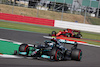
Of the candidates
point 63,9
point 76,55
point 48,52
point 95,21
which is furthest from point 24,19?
point 48,52

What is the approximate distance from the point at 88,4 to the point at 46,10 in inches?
328

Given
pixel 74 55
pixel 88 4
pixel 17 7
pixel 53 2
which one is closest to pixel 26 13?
pixel 17 7

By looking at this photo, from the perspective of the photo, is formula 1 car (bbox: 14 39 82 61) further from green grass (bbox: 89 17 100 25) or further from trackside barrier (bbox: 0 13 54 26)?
green grass (bbox: 89 17 100 25)

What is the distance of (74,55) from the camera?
9422 millimetres

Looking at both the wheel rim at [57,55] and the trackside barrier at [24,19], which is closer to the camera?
the wheel rim at [57,55]

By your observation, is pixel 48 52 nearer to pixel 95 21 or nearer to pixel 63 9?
pixel 95 21

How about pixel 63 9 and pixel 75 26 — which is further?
pixel 63 9

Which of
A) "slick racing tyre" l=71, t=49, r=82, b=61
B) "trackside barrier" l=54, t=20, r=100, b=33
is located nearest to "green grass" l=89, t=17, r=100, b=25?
"trackside barrier" l=54, t=20, r=100, b=33

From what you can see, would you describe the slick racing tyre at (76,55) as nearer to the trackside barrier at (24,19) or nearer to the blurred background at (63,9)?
the trackside barrier at (24,19)

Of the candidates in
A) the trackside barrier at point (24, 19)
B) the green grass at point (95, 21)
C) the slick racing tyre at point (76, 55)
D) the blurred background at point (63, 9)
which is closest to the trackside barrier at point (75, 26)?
the trackside barrier at point (24, 19)

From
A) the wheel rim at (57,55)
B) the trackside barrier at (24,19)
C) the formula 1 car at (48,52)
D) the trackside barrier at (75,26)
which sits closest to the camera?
the formula 1 car at (48,52)

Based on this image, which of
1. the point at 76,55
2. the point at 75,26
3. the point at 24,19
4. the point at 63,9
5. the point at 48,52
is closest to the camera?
the point at 48,52

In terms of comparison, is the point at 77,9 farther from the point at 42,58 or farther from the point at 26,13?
the point at 42,58

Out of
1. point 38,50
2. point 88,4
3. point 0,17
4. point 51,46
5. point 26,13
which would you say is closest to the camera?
point 38,50
